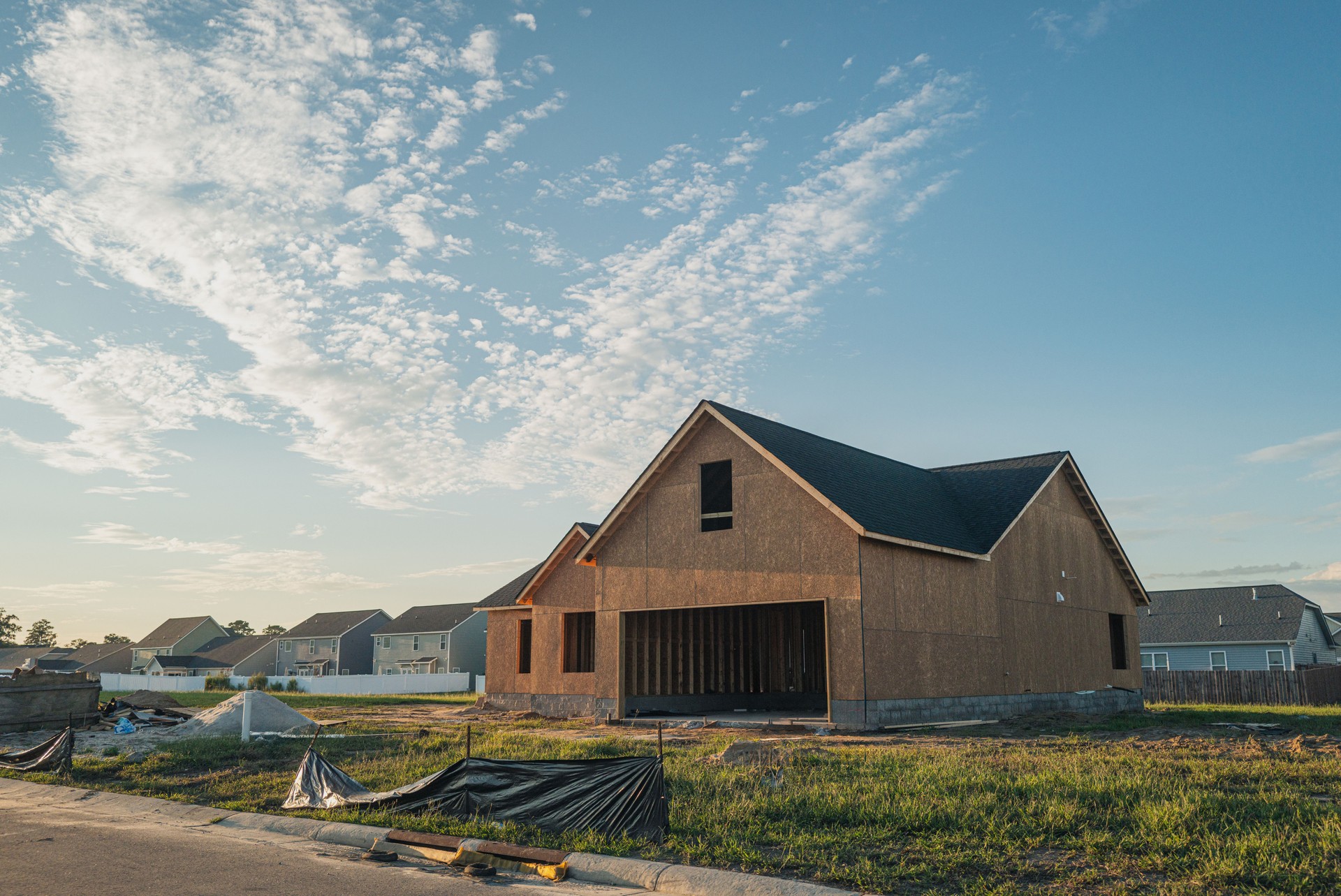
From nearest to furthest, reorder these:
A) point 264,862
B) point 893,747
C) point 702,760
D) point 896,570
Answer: point 264,862 → point 702,760 → point 893,747 → point 896,570

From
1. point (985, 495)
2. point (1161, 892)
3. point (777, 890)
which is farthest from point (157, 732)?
point (985, 495)

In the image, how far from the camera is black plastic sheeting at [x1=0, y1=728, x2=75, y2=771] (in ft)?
50.0

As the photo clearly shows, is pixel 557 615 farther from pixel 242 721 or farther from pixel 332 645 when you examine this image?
pixel 332 645

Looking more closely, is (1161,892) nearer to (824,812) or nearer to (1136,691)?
(824,812)

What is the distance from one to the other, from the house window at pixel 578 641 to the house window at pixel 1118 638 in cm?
1685

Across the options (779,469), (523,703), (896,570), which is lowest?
(523,703)

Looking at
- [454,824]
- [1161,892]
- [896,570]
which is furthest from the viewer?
[896,570]

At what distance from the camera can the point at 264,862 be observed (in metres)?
8.84

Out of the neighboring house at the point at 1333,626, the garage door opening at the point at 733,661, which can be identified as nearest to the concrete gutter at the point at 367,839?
the garage door opening at the point at 733,661

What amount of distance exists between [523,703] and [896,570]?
13.9 meters

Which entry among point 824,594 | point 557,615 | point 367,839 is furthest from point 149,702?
point 367,839

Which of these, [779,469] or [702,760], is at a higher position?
[779,469]

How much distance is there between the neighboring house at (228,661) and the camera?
79875 millimetres

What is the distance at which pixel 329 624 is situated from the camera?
77.5 meters
